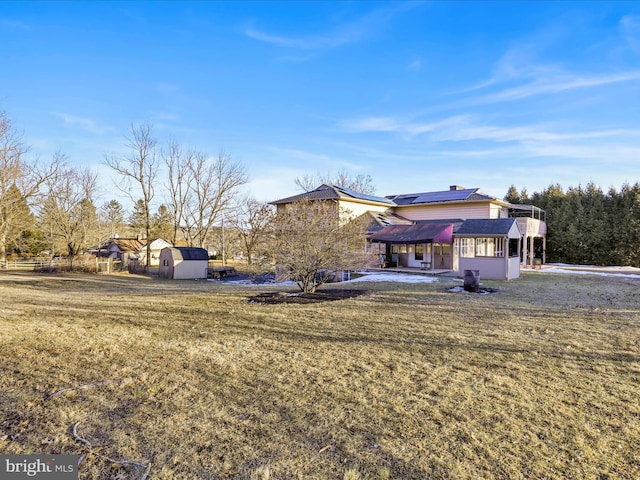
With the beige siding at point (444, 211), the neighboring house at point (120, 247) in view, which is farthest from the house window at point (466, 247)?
the neighboring house at point (120, 247)

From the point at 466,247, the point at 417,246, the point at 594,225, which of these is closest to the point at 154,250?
the point at 417,246

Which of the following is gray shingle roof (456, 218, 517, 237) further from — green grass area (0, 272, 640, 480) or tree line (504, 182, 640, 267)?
green grass area (0, 272, 640, 480)

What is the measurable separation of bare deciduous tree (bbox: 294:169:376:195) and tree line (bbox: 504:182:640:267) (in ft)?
72.0

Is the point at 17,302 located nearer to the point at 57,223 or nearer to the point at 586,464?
the point at 586,464

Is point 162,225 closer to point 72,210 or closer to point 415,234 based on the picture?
point 72,210

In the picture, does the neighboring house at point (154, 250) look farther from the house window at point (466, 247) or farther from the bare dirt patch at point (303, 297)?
the bare dirt patch at point (303, 297)

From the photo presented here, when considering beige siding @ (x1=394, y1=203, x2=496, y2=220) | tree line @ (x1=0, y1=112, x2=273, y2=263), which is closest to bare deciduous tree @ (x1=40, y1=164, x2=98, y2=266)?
tree line @ (x1=0, y1=112, x2=273, y2=263)

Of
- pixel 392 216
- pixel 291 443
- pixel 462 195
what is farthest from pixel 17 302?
pixel 462 195

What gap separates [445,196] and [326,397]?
93.3 ft

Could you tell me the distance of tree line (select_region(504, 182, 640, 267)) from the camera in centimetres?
2736

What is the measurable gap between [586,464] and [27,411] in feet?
17.4

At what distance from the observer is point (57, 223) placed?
32.2 meters

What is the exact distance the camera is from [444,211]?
2883 centimetres

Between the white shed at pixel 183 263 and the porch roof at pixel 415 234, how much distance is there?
12639 millimetres
